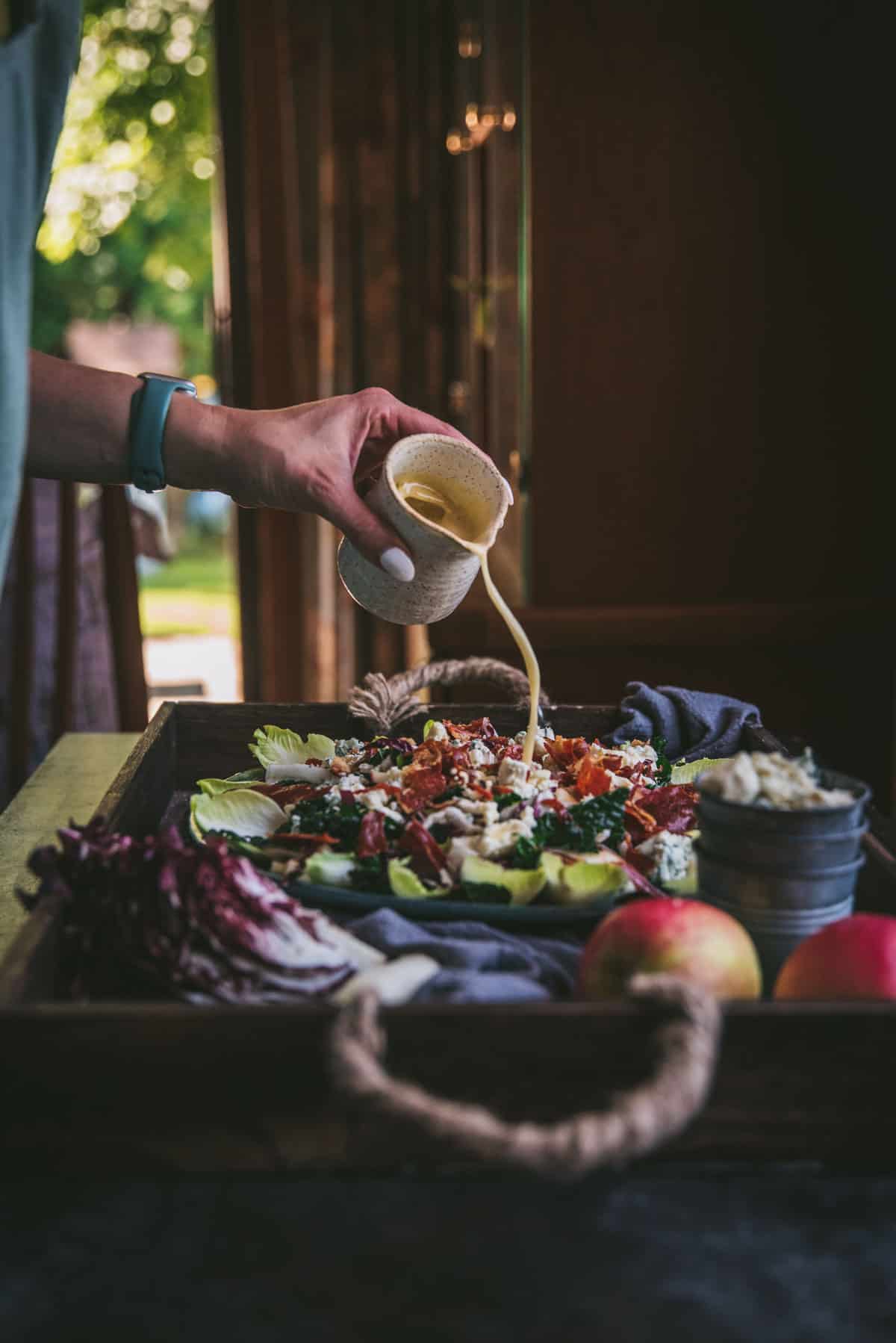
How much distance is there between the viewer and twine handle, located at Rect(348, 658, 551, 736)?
1.90 meters

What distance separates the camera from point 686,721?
6.11 ft

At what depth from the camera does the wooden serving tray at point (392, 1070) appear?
838 mm

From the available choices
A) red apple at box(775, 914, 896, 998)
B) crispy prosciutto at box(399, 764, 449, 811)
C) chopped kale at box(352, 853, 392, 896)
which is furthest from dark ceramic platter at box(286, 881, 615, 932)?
red apple at box(775, 914, 896, 998)

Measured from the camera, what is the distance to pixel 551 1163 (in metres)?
0.72

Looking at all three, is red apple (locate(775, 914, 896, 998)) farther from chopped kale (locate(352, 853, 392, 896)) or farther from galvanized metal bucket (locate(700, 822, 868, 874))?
chopped kale (locate(352, 853, 392, 896))

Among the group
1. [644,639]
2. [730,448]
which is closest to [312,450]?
[644,639]

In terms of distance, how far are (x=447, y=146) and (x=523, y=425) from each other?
6.18ft

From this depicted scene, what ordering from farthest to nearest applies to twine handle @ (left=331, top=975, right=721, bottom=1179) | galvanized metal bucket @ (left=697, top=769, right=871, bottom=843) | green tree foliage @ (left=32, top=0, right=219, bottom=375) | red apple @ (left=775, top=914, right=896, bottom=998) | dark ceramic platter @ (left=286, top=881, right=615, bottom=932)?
1. green tree foliage @ (left=32, top=0, right=219, bottom=375)
2. dark ceramic platter @ (left=286, top=881, right=615, bottom=932)
3. galvanized metal bucket @ (left=697, top=769, right=871, bottom=843)
4. red apple @ (left=775, top=914, right=896, bottom=998)
5. twine handle @ (left=331, top=975, right=721, bottom=1179)

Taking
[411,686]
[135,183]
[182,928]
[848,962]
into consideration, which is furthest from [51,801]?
[135,183]

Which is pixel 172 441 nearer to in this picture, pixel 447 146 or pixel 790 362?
pixel 790 362

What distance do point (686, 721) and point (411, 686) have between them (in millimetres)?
419

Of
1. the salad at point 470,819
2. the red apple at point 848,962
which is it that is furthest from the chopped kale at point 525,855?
the red apple at point 848,962

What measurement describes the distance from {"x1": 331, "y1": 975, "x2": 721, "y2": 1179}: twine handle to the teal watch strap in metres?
0.97

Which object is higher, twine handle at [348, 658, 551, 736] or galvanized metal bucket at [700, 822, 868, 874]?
galvanized metal bucket at [700, 822, 868, 874]
